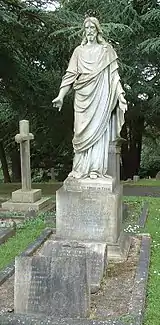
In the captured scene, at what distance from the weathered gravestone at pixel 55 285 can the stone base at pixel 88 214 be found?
1755 mm

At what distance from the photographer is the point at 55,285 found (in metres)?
4.16

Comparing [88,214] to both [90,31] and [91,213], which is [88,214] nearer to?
[91,213]

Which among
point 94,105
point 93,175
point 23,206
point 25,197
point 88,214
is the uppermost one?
point 94,105

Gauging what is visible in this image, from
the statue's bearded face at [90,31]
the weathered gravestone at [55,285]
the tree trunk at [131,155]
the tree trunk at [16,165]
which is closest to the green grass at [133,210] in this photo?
the statue's bearded face at [90,31]

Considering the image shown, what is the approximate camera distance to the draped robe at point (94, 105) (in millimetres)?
6203

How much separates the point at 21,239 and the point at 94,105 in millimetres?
2607

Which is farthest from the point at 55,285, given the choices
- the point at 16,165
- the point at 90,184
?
the point at 16,165

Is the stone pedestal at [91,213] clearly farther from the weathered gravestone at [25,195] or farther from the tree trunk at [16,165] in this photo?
the tree trunk at [16,165]

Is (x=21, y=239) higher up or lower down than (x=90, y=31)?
lower down

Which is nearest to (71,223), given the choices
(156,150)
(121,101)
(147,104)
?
(121,101)

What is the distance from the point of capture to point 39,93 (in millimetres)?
13133

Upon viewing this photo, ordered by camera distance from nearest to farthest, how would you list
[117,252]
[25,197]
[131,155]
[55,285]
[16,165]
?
[55,285] < [117,252] < [25,197] < [131,155] < [16,165]

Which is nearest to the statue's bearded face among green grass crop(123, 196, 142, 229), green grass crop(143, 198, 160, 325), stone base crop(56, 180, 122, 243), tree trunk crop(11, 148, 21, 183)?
stone base crop(56, 180, 122, 243)

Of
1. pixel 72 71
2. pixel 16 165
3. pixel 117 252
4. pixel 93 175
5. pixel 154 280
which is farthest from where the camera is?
pixel 16 165
